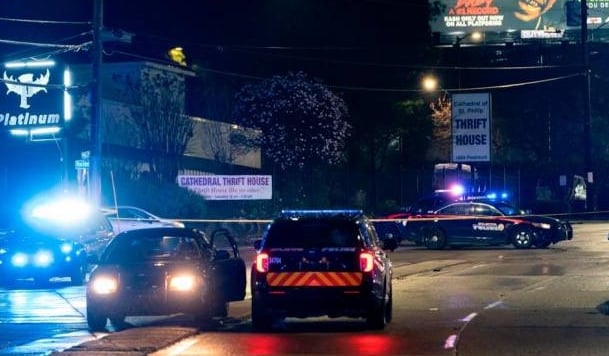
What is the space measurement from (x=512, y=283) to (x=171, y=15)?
37263 millimetres

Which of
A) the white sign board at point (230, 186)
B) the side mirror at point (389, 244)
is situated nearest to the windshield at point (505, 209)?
the white sign board at point (230, 186)

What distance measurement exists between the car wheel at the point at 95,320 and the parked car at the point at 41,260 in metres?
8.84

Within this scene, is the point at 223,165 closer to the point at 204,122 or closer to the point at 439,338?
the point at 204,122

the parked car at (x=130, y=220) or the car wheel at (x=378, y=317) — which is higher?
the parked car at (x=130, y=220)

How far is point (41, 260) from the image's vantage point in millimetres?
24969

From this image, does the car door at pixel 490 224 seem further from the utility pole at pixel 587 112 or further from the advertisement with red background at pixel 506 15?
the advertisement with red background at pixel 506 15

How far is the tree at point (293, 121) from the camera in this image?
4906 centimetres

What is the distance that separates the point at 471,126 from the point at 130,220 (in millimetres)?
15676

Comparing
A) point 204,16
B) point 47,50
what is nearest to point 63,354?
point 47,50

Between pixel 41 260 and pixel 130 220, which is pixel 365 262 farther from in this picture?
pixel 130 220

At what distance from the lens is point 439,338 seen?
14.9 meters

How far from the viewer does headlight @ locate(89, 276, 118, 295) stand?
52.7 feet

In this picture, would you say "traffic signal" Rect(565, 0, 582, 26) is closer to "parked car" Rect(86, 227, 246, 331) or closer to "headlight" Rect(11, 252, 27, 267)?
"headlight" Rect(11, 252, 27, 267)

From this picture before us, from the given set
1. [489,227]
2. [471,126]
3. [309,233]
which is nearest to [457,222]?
[489,227]
